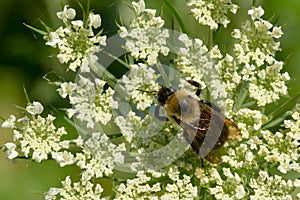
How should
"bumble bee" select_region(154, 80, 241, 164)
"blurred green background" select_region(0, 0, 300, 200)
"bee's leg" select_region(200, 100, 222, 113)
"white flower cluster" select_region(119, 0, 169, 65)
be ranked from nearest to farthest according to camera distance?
"bumble bee" select_region(154, 80, 241, 164)
"bee's leg" select_region(200, 100, 222, 113)
"white flower cluster" select_region(119, 0, 169, 65)
"blurred green background" select_region(0, 0, 300, 200)

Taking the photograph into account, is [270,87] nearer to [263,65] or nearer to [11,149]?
[263,65]

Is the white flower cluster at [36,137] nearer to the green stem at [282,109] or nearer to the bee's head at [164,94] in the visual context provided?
the bee's head at [164,94]

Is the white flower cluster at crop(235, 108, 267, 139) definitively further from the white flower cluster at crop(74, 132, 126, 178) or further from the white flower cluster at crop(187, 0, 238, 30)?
the white flower cluster at crop(74, 132, 126, 178)

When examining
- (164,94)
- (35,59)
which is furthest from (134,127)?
(35,59)

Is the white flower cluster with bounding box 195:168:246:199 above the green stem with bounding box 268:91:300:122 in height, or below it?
below

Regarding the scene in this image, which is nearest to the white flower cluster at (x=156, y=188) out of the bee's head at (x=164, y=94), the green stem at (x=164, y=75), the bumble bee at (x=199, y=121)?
Result: the bumble bee at (x=199, y=121)

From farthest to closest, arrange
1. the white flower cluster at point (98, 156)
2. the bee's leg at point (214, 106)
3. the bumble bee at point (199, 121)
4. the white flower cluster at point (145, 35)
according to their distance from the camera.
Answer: the white flower cluster at point (145, 35) < the bee's leg at point (214, 106) < the white flower cluster at point (98, 156) < the bumble bee at point (199, 121)

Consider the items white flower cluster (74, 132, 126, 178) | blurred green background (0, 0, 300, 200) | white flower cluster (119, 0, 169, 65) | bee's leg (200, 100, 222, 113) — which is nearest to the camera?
white flower cluster (74, 132, 126, 178)

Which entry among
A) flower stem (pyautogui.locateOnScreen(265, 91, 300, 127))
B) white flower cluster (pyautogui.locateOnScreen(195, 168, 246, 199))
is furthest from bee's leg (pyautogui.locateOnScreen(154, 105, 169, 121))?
flower stem (pyautogui.locateOnScreen(265, 91, 300, 127))
